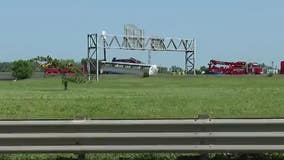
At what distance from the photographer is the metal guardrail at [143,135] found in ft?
27.6

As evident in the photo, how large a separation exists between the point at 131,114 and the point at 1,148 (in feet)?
30.9

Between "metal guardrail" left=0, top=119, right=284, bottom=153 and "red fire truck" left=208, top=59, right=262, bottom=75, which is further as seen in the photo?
"red fire truck" left=208, top=59, right=262, bottom=75

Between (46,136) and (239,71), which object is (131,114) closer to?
(46,136)

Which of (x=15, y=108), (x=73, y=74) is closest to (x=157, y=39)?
(x=73, y=74)

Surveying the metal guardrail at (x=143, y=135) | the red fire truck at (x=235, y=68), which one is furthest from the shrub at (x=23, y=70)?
the metal guardrail at (x=143, y=135)

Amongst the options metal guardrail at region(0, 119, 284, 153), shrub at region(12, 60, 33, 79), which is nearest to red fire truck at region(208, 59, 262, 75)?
shrub at region(12, 60, 33, 79)

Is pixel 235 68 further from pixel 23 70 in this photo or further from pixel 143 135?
pixel 143 135

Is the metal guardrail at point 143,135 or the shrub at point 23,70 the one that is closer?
the metal guardrail at point 143,135

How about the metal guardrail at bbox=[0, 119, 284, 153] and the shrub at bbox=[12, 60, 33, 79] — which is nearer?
the metal guardrail at bbox=[0, 119, 284, 153]

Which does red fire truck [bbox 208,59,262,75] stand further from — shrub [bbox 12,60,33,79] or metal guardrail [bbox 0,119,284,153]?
metal guardrail [bbox 0,119,284,153]

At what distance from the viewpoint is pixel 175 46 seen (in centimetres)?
14250

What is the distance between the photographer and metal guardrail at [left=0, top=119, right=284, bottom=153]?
841 cm

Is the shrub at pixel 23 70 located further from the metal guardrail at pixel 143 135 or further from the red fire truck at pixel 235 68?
the metal guardrail at pixel 143 135

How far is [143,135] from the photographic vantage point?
8.55 meters
